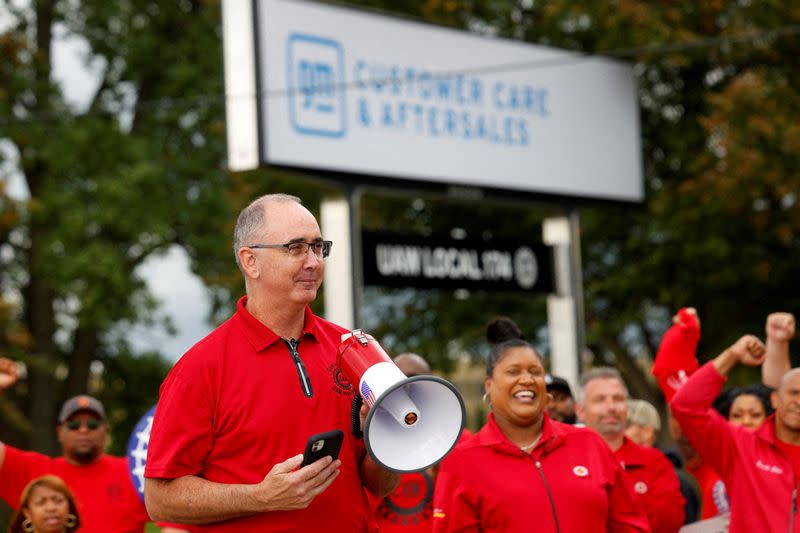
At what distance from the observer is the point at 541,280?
49.2 ft

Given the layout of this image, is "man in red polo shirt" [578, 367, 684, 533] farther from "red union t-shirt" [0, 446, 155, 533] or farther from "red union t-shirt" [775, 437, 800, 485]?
"red union t-shirt" [0, 446, 155, 533]

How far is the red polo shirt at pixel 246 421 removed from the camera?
423 cm

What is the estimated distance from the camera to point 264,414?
4.26m

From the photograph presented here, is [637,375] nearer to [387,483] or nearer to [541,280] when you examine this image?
[541,280]

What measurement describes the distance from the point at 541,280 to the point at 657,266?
4.19 meters

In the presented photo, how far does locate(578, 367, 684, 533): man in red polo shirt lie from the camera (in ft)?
24.3

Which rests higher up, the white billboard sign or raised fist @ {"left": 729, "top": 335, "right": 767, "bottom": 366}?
the white billboard sign

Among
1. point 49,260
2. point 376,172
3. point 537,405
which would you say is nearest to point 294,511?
point 537,405

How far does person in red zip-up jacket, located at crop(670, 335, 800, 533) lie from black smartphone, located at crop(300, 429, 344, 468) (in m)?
2.49

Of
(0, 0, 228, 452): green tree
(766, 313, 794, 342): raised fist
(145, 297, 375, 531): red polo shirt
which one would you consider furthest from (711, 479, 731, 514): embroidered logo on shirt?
(0, 0, 228, 452): green tree

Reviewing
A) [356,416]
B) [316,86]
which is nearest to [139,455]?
[356,416]

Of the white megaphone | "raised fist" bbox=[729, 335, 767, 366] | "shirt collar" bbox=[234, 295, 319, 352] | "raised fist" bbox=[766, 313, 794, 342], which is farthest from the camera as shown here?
"raised fist" bbox=[766, 313, 794, 342]

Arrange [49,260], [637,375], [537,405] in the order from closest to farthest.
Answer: [537,405], [637,375], [49,260]

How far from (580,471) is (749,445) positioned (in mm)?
936
